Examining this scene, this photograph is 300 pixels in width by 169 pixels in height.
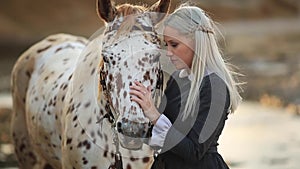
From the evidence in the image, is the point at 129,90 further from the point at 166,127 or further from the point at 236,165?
the point at 236,165

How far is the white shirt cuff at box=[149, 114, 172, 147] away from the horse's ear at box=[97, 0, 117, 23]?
2.51ft

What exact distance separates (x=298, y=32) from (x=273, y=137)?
18224 millimetres

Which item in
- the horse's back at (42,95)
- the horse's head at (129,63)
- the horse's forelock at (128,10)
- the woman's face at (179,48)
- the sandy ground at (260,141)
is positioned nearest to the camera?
the horse's head at (129,63)

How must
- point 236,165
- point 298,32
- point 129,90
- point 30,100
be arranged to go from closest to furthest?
point 129,90, point 30,100, point 236,165, point 298,32

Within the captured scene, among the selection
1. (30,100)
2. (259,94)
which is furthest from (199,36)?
(259,94)

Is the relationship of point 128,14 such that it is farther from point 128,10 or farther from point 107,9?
point 107,9

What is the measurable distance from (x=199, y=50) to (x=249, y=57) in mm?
17066

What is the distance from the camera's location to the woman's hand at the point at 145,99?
190 inches

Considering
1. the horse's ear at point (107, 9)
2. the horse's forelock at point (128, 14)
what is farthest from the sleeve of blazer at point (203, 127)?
the horse's ear at point (107, 9)

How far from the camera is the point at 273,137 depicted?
1163 centimetres

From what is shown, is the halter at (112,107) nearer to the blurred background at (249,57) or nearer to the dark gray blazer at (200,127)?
the dark gray blazer at (200,127)

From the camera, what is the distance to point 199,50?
493 centimetres

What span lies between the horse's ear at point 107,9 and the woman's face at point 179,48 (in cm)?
45

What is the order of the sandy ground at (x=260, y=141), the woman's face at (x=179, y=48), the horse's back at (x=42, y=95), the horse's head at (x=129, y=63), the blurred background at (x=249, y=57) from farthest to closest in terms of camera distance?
the blurred background at (x=249, y=57)
the sandy ground at (x=260, y=141)
the horse's back at (x=42, y=95)
the woman's face at (x=179, y=48)
the horse's head at (x=129, y=63)
